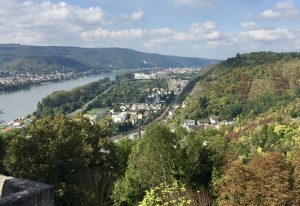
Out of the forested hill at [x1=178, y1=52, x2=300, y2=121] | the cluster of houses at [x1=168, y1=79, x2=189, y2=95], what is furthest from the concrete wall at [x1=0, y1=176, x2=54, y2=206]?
the cluster of houses at [x1=168, y1=79, x2=189, y2=95]

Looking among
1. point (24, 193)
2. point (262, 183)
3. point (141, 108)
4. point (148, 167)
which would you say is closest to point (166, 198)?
point (262, 183)

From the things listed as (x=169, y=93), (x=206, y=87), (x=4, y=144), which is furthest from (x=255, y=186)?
(x=169, y=93)

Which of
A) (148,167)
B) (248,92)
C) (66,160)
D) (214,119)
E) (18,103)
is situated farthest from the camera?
(18,103)

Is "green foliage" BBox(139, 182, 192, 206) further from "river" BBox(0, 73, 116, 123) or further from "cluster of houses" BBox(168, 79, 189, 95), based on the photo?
"cluster of houses" BBox(168, 79, 189, 95)

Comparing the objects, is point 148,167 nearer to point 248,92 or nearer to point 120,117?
point 248,92

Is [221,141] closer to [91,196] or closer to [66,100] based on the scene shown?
[91,196]

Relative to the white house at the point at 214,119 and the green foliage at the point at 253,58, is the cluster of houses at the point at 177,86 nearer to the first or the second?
the green foliage at the point at 253,58

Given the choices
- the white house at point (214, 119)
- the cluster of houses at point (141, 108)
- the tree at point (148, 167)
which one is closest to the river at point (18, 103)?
the cluster of houses at point (141, 108)
